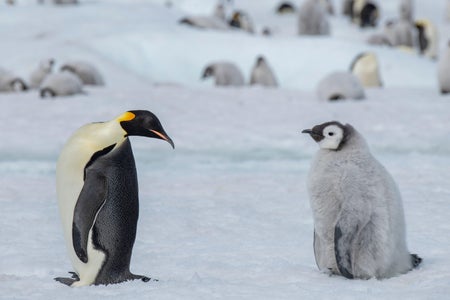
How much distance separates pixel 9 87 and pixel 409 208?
8.95 m

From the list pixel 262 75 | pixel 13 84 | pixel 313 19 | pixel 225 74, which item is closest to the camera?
pixel 13 84

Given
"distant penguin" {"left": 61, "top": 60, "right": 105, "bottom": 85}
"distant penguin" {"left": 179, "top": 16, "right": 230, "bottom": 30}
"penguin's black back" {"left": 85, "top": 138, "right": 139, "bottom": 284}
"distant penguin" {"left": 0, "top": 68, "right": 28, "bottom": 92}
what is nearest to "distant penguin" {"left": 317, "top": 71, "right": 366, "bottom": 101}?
"distant penguin" {"left": 61, "top": 60, "right": 105, "bottom": 85}

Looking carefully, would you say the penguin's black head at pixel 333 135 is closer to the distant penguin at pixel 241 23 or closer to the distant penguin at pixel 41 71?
the distant penguin at pixel 41 71

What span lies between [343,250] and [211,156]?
4.81m

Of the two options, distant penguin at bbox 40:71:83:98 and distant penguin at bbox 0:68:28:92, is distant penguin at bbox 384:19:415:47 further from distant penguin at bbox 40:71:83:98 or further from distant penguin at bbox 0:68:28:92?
distant penguin at bbox 40:71:83:98

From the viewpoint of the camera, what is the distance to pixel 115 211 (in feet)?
10.6

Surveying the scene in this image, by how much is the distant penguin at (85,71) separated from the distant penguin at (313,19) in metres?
8.65

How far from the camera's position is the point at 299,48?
16781 millimetres

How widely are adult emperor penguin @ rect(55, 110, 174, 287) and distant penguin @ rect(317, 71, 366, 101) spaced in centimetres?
832

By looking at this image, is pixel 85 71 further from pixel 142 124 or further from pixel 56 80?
pixel 142 124

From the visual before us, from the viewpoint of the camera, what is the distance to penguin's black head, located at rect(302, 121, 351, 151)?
3.35 m

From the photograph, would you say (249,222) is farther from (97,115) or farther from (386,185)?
(97,115)

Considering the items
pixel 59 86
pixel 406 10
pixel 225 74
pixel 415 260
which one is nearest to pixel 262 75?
pixel 225 74

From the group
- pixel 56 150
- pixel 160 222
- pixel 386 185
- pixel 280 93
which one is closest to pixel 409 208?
pixel 160 222
